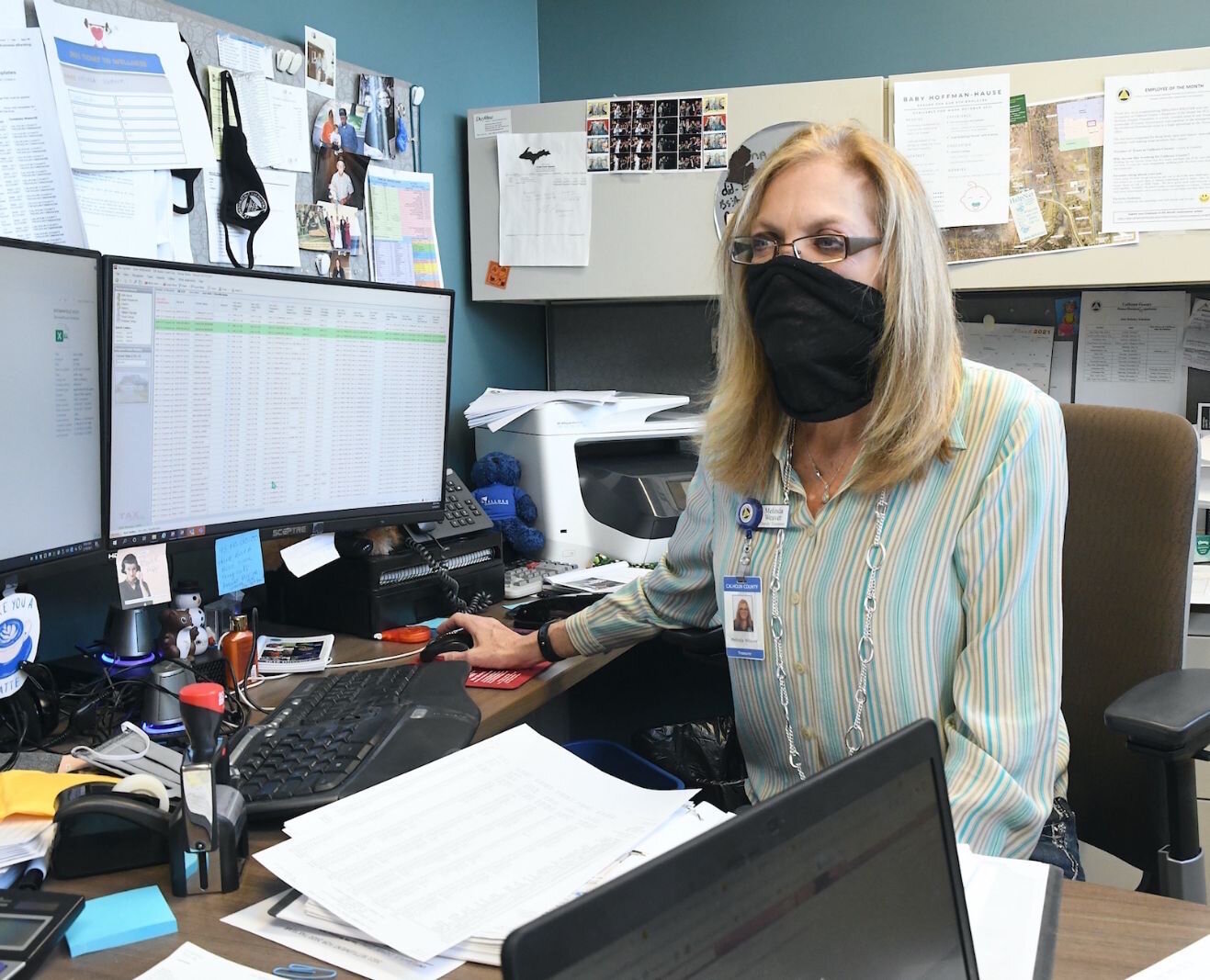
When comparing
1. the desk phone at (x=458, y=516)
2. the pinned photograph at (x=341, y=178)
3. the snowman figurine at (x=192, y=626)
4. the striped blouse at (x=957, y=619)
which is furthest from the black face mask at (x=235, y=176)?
the striped blouse at (x=957, y=619)

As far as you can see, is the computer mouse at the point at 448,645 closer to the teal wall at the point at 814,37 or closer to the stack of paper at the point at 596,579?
the stack of paper at the point at 596,579

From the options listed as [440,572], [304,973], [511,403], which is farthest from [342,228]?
[304,973]

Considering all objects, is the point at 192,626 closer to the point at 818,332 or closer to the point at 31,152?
the point at 31,152

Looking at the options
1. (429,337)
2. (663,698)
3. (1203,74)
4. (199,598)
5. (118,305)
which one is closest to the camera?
(118,305)

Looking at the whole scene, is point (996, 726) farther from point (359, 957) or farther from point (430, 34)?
point (430, 34)

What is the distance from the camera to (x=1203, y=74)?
5.98 ft

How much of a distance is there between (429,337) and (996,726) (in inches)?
37.9

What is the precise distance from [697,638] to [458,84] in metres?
1.37

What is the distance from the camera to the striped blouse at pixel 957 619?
109 centimetres

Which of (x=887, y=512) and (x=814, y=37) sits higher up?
(x=814, y=37)

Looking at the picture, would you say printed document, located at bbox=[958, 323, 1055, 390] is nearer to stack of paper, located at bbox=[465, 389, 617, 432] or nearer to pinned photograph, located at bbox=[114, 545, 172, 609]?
stack of paper, located at bbox=[465, 389, 617, 432]

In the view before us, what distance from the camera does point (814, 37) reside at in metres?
2.41

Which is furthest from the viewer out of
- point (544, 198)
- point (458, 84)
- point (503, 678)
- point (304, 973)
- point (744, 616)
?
point (458, 84)

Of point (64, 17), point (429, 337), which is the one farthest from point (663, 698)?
point (64, 17)
